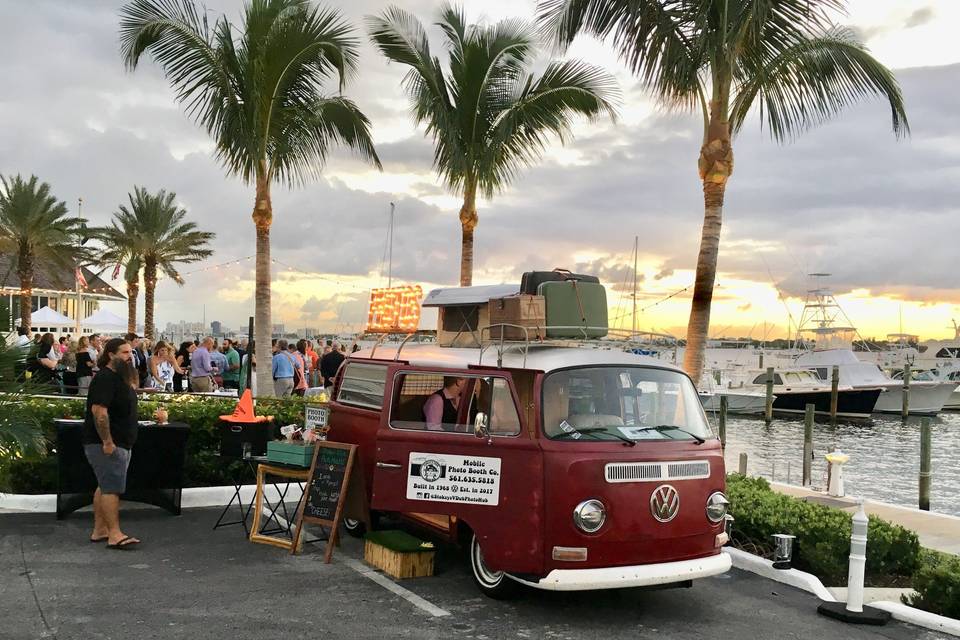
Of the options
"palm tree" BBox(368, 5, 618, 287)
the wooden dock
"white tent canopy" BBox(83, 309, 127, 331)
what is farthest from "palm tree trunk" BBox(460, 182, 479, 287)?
"white tent canopy" BBox(83, 309, 127, 331)

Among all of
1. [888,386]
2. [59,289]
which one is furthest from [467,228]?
[59,289]

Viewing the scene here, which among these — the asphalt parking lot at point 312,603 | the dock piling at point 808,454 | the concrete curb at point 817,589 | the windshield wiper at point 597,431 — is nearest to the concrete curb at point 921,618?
the concrete curb at point 817,589

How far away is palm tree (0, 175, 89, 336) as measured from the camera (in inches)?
1554

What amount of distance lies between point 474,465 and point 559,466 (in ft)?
2.49

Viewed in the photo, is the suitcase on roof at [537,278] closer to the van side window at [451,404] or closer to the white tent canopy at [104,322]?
the van side window at [451,404]

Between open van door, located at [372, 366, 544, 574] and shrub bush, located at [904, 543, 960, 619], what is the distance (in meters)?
3.37

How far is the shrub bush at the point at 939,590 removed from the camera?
22.2 feet

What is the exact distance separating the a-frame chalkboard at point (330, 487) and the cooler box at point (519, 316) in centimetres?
178

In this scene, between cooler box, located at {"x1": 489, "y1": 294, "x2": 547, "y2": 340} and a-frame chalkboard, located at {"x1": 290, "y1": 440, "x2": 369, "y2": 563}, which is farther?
a-frame chalkboard, located at {"x1": 290, "y1": 440, "x2": 369, "y2": 563}

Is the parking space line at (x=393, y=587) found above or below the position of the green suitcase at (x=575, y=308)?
below

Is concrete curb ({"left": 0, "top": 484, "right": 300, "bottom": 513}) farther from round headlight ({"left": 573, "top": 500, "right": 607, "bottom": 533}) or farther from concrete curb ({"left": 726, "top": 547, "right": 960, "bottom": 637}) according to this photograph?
concrete curb ({"left": 726, "top": 547, "right": 960, "bottom": 637})

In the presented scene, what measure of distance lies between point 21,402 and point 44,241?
121 feet

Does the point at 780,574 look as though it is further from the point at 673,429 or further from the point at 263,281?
the point at 263,281

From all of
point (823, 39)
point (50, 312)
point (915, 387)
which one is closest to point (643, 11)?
point (823, 39)
